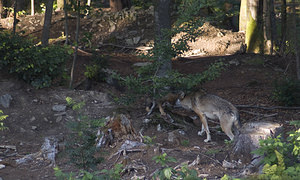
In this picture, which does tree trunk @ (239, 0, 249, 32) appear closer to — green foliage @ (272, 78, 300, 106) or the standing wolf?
green foliage @ (272, 78, 300, 106)

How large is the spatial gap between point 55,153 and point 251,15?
13.3 metres

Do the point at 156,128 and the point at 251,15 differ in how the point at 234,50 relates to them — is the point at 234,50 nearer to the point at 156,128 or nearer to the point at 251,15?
the point at 251,15

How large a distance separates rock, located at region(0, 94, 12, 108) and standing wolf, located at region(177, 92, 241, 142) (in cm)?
480

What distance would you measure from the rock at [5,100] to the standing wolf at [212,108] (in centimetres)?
480

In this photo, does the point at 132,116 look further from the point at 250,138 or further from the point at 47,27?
the point at 47,27

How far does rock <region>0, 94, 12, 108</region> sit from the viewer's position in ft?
37.3

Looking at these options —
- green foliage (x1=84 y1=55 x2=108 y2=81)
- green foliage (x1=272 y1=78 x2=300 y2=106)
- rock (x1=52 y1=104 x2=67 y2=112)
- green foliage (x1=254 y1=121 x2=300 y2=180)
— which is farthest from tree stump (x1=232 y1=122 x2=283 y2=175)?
green foliage (x1=84 y1=55 x2=108 y2=81)

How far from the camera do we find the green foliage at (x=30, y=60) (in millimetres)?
12156

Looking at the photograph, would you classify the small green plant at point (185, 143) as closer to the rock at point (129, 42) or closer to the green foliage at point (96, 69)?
the green foliage at point (96, 69)

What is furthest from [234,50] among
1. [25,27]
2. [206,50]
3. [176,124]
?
[25,27]

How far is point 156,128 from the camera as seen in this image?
10422 mm

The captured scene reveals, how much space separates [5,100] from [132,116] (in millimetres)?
3634

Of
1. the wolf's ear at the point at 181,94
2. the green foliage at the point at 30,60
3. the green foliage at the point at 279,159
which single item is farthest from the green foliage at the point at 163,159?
the green foliage at the point at 30,60

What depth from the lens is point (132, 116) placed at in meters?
11.1
